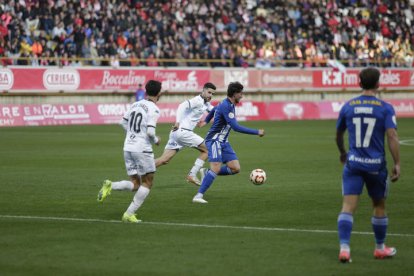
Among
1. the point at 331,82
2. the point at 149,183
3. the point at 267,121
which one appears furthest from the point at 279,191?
the point at 331,82

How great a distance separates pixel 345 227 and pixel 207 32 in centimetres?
4018

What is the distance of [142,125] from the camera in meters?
13.3

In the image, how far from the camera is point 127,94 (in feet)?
151

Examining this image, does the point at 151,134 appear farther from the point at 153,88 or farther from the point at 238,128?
the point at 238,128

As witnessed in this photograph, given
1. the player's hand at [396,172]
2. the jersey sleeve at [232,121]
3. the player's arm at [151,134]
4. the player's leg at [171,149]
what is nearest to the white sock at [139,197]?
the player's arm at [151,134]

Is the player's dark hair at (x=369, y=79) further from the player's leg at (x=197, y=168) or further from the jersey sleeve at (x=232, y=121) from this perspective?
the player's leg at (x=197, y=168)

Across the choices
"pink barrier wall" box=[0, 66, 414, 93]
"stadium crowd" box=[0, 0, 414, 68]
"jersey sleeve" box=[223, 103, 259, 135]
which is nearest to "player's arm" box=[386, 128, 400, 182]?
"jersey sleeve" box=[223, 103, 259, 135]

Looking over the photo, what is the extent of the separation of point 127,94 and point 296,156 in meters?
21.0

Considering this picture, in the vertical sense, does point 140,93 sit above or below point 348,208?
below

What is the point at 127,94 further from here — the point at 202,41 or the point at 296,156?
the point at 296,156

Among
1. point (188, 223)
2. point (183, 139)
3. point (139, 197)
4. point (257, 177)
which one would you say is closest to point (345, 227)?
point (188, 223)

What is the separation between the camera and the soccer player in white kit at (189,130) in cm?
1867

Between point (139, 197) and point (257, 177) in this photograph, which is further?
point (257, 177)

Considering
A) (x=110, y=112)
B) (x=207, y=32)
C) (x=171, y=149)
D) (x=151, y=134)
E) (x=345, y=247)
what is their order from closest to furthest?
(x=345, y=247) < (x=151, y=134) < (x=171, y=149) < (x=110, y=112) < (x=207, y=32)
